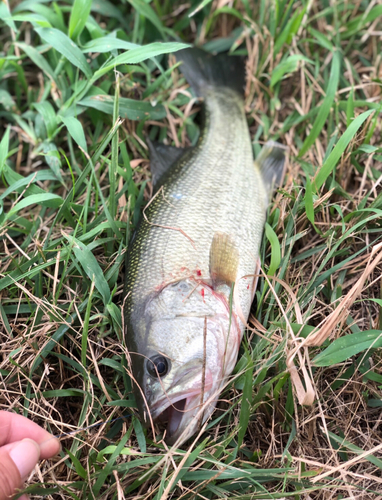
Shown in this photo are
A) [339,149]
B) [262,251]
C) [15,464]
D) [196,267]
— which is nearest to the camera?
[15,464]

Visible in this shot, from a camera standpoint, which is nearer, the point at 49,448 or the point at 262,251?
the point at 49,448

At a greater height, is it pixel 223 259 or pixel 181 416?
pixel 223 259

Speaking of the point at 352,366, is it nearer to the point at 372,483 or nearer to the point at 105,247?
the point at 372,483

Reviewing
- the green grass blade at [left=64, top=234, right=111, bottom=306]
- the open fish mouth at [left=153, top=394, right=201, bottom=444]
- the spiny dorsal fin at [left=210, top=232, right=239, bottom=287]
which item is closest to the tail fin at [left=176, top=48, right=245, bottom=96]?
the spiny dorsal fin at [left=210, top=232, right=239, bottom=287]

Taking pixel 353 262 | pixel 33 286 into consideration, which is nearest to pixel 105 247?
pixel 33 286

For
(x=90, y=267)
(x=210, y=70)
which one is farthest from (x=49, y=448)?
(x=210, y=70)

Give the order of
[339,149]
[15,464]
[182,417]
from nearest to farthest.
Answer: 1. [15,464]
2. [182,417]
3. [339,149]

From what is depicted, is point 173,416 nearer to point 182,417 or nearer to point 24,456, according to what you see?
point 182,417
